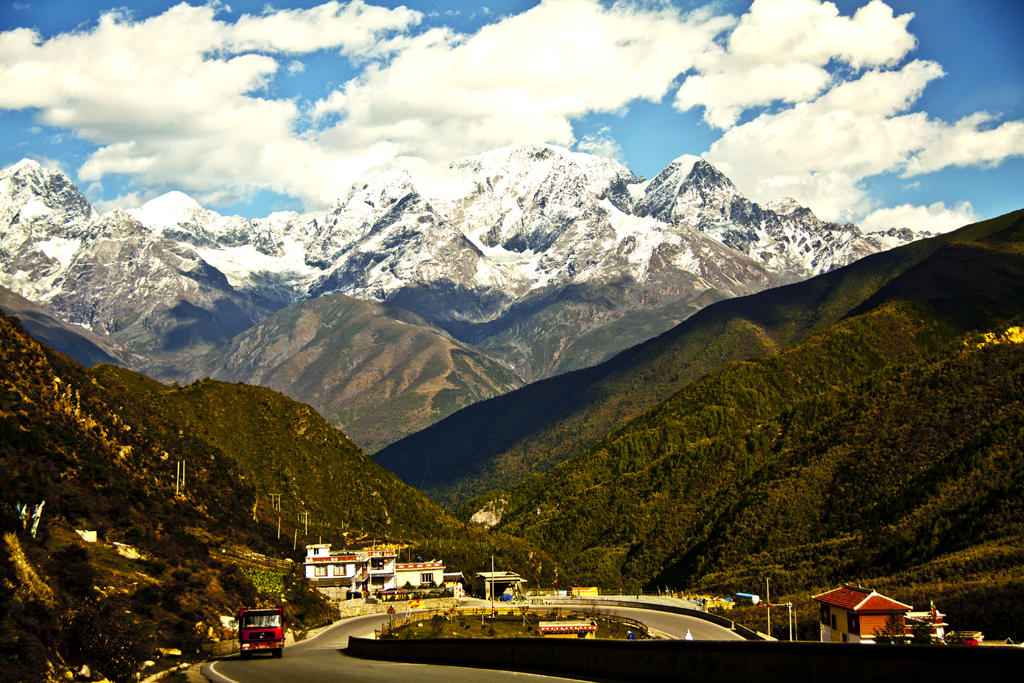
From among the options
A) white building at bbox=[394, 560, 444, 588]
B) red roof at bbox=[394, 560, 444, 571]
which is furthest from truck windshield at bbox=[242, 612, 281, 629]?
white building at bbox=[394, 560, 444, 588]

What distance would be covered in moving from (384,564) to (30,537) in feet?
393

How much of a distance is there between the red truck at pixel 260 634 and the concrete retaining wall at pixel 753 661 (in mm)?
22610

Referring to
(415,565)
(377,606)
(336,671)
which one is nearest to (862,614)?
(377,606)

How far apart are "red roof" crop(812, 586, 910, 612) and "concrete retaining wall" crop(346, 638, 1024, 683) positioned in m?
73.2

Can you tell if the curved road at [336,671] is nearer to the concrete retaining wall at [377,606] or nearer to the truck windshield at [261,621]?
the truck windshield at [261,621]

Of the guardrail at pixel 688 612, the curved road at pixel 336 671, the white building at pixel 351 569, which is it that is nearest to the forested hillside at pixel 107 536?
the curved road at pixel 336 671

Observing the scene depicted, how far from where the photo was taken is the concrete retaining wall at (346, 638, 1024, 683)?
59.1 feet

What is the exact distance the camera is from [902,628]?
88438mm

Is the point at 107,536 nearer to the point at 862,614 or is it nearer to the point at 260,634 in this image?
the point at 260,634

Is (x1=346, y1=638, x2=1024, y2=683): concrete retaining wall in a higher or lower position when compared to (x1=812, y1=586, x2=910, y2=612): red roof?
higher

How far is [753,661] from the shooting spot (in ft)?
74.1

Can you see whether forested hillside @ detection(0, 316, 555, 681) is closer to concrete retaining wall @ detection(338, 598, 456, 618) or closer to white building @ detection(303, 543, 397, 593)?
white building @ detection(303, 543, 397, 593)

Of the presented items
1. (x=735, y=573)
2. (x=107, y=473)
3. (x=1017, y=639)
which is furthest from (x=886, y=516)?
(x=107, y=473)

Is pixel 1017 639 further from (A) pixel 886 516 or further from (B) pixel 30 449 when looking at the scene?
(B) pixel 30 449
